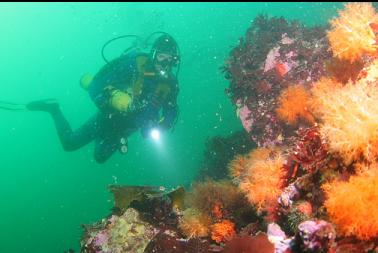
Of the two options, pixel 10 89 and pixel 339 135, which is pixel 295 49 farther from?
pixel 10 89

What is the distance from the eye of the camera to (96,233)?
3996 mm

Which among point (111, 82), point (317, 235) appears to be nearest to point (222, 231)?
point (317, 235)

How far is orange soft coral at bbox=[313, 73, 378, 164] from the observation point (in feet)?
7.75

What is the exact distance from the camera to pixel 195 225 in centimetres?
383

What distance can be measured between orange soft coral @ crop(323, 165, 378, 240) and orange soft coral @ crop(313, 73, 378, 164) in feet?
0.54

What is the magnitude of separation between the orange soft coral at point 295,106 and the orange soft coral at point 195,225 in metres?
1.88

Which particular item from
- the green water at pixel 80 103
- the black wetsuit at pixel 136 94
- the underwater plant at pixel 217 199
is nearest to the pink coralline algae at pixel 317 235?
the underwater plant at pixel 217 199

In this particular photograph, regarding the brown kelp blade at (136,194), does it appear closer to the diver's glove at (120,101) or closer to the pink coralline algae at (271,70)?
the pink coralline algae at (271,70)

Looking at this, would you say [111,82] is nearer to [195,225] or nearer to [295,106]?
[295,106]

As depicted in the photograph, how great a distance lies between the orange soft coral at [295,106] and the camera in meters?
4.49

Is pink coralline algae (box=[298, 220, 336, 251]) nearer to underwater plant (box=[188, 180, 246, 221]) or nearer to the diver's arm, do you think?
underwater plant (box=[188, 180, 246, 221])

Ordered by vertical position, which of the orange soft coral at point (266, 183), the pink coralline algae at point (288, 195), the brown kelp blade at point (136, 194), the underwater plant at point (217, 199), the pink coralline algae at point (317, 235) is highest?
the brown kelp blade at point (136, 194)

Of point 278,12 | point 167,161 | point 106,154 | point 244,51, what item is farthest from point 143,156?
point 244,51

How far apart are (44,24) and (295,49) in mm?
126180
